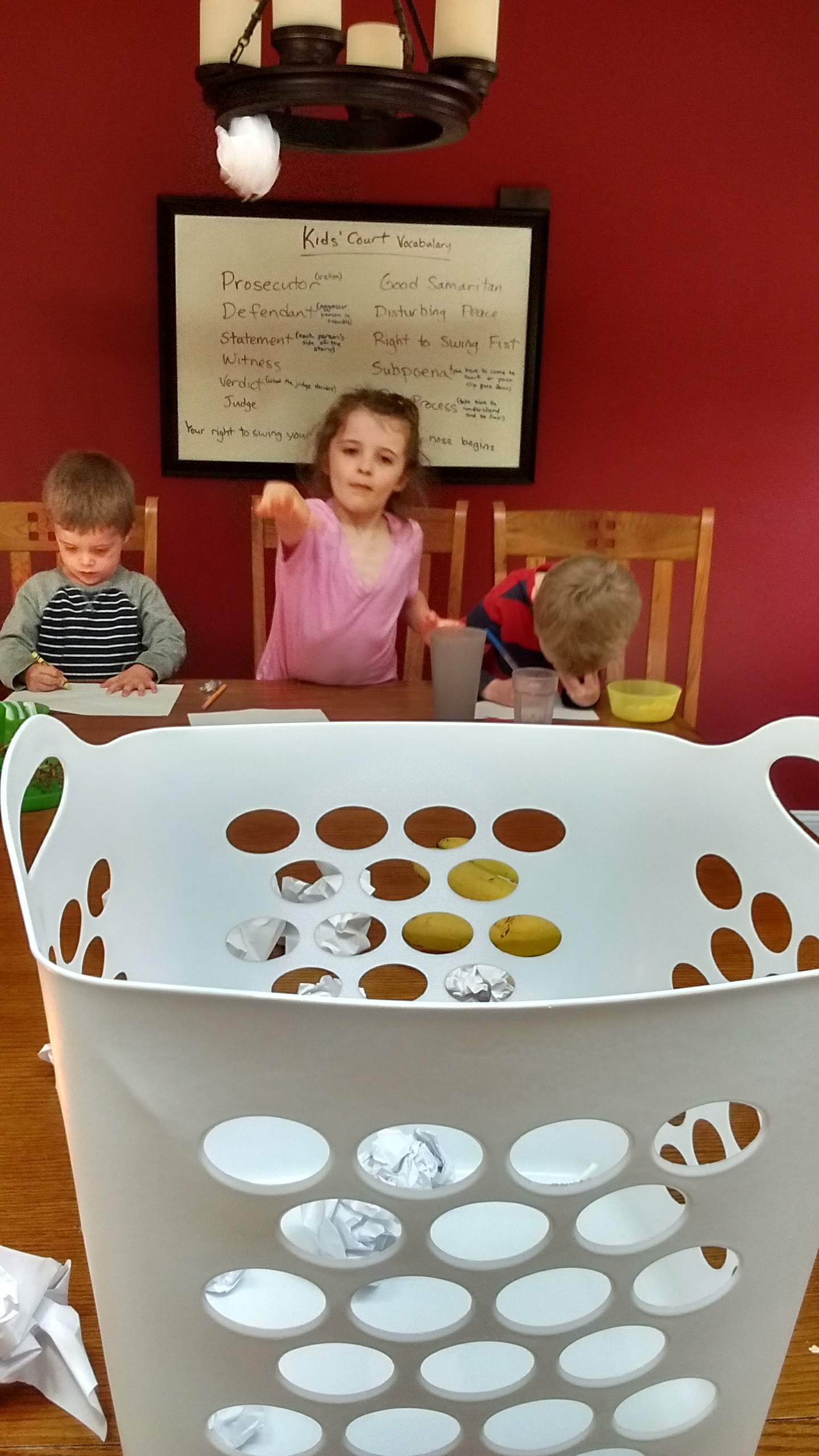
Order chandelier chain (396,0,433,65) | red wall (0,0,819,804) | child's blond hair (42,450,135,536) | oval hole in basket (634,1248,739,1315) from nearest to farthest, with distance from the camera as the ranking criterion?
oval hole in basket (634,1248,739,1315)
chandelier chain (396,0,433,65)
child's blond hair (42,450,135,536)
red wall (0,0,819,804)

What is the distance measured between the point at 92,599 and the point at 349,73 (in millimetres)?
1314

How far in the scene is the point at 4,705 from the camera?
111 centimetres

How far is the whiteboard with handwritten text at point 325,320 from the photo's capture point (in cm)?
245

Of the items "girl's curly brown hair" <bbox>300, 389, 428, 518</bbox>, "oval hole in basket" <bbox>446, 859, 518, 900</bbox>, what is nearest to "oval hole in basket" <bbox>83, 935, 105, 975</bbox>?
"oval hole in basket" <bbox>446, 859, 518, 900</bbox>

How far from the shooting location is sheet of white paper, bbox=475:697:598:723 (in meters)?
1.54

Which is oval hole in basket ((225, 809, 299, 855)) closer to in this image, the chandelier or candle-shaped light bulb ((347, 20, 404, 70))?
the chandelier

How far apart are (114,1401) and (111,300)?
2.47 meters

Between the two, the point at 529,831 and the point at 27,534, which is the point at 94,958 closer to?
the point at 529,831

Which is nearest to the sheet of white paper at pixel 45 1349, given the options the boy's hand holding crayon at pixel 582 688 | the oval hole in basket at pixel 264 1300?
the oval hole in basket at pixel 264 1300

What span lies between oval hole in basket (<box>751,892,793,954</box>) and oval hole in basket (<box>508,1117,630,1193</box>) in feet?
0.72

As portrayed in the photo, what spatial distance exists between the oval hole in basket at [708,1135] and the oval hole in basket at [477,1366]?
0.16m

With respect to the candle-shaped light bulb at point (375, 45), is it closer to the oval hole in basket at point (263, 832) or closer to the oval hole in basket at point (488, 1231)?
the oval hole in basket at point (263, 832)

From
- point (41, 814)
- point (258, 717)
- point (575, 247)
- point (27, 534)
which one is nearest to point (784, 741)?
point (41, 814)

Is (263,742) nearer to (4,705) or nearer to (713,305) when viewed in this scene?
(4,705)
